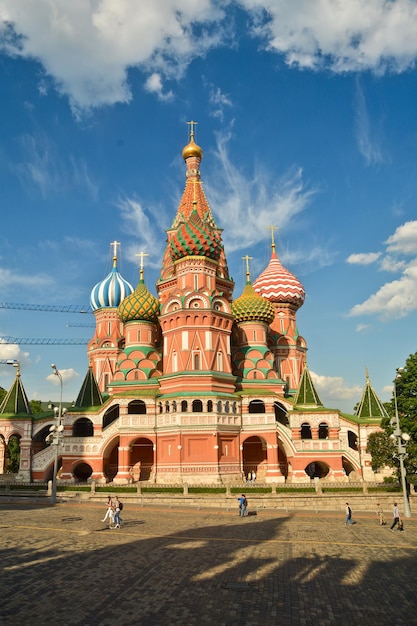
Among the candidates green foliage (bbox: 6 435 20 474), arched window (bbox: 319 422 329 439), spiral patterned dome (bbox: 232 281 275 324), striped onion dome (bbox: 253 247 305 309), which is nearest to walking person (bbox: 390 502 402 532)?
arched window (bbox: 319 422 329 439)

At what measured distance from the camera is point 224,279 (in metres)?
47.0

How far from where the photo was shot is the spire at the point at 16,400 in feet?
135

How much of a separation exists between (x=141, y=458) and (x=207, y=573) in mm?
29536

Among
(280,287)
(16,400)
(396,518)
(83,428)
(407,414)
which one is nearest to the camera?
(396,518)

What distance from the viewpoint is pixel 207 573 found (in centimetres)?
1300

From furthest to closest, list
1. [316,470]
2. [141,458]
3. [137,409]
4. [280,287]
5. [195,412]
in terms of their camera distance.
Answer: [280,287], [137,409], [316,470], [141,458], [195,412]

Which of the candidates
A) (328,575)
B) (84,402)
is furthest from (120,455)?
(328,575)

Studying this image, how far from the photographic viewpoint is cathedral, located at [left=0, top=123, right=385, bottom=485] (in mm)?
38156

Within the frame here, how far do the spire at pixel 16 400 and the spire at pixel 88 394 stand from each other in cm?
412

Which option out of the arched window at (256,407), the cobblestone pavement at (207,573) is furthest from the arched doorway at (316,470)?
the cobblestone pavement at (207,573)

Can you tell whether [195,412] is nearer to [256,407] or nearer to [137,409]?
[256,407]

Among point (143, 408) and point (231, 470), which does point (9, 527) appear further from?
point (143, 408)

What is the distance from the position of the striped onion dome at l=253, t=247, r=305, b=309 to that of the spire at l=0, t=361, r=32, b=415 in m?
25.8

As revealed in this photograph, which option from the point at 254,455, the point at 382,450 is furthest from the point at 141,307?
the point at 382,450
